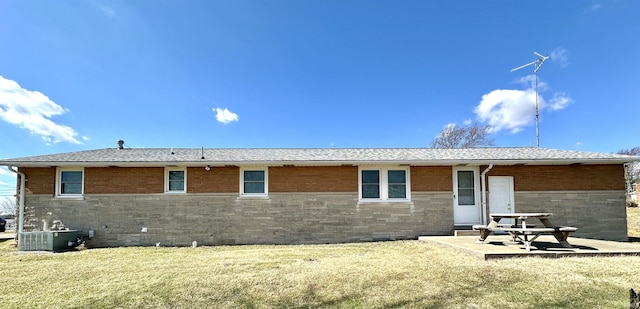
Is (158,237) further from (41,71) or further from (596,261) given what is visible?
(596,261)

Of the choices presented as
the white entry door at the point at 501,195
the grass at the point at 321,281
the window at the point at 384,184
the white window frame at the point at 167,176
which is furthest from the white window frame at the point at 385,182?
the white window frame at the point at 167,176

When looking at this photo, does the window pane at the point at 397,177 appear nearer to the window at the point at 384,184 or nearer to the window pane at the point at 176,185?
the window at the point at 384,184

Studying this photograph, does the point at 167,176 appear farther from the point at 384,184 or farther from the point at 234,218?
the point at 384,184

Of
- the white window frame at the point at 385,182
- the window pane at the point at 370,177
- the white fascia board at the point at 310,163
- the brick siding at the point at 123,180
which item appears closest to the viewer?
the white fascia board at the point at 310,163

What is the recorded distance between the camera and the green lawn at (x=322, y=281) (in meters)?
4.16

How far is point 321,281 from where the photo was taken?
16.6 ft

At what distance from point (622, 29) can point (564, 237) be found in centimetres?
1034

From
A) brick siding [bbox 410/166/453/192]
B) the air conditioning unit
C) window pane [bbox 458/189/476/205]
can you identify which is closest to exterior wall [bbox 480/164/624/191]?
window pane [bbox 458/189/476/205]

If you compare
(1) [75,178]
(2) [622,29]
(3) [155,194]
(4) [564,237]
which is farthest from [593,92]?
(1) [75,178]

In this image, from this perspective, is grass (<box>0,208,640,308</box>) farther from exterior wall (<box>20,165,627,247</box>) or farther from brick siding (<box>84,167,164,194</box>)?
brick siding (<box>84,167,164,194</box>)

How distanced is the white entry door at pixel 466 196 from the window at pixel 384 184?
64.1 inches

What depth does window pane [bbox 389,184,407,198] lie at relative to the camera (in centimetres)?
1016

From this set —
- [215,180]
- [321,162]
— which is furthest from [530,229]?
[215,180]

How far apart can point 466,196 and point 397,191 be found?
2296 mm
